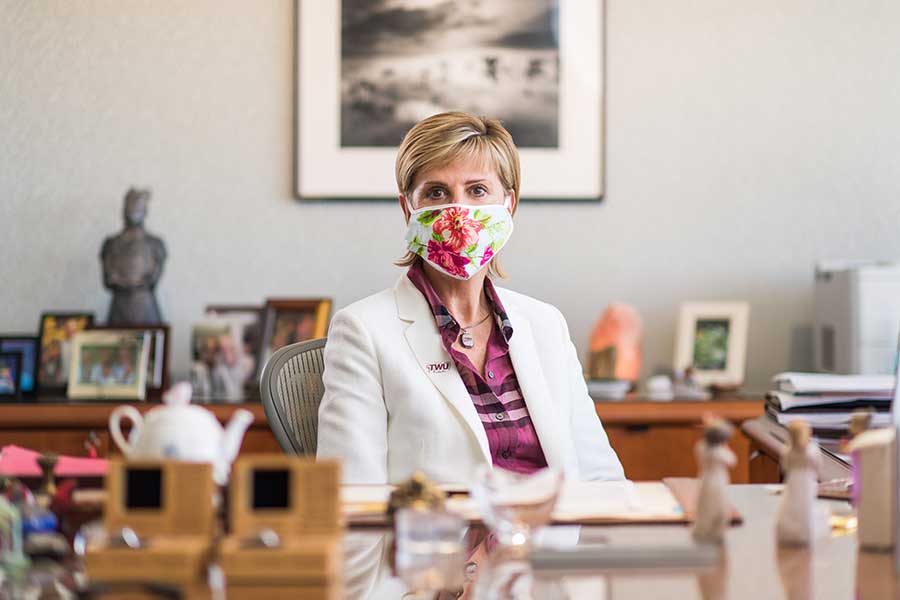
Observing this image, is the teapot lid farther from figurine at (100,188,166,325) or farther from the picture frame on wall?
the picture frame on wall

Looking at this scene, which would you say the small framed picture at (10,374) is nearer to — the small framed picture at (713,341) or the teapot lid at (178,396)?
the small framed picture at (713,341)

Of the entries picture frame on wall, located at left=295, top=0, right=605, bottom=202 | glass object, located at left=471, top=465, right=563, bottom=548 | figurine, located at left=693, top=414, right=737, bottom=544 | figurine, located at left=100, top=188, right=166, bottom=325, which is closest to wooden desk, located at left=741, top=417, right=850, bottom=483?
figurine, located at left=693, top=414, right=737, bottom=544

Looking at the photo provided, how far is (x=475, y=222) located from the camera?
215 cm

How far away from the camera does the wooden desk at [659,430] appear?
3.11m

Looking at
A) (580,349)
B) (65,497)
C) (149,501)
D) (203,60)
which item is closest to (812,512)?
(149,501)

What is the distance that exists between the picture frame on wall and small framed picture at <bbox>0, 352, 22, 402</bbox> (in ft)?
3.31

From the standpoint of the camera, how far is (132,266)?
3322mm

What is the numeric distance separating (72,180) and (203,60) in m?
0.57

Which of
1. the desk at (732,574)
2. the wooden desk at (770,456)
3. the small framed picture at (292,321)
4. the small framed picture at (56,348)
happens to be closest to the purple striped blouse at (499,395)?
the wooden desk at (770,456)

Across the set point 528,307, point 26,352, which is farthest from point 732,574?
point 26,352

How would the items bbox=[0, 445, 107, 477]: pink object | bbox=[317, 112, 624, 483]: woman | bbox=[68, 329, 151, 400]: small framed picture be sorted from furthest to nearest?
bbox=[68, 329, 151, 400]: small framed picture → bbox=[317, 112, 624, 483]: woman → bbox=[0, 445, 107, 477]: pink object

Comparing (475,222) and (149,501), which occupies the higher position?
(475,222)

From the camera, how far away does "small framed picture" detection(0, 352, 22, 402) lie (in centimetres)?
325

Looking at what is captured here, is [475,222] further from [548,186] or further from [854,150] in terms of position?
[854,150]
